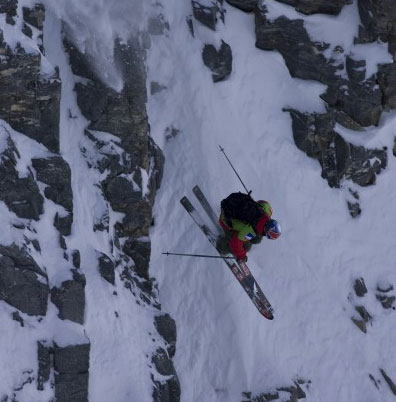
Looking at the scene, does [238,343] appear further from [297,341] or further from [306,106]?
[306,106]

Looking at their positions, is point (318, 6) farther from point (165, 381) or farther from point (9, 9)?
point (165, 381)

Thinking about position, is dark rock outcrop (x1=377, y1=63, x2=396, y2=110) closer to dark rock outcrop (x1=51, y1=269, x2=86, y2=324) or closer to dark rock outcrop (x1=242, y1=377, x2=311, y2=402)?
dark rock outcrop (x1=242, y1=377, x2=311, y2=402)

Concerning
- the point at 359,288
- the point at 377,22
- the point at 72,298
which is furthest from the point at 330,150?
the point at 72,298

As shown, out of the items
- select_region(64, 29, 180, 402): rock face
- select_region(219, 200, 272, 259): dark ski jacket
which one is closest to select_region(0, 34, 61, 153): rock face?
select_region(64, 29, 180, 402): rock face

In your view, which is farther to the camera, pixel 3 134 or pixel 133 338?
pixel 133 338

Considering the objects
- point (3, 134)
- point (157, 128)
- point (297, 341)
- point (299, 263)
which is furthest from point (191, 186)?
point (3, 134)
